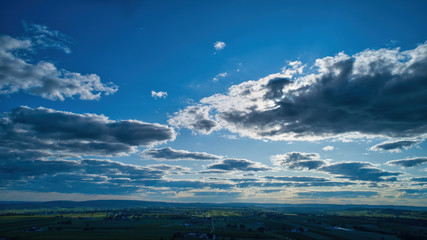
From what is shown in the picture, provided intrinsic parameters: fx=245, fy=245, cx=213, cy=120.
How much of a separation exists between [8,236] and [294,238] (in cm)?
18316

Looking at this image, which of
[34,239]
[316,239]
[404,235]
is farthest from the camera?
[404,235]

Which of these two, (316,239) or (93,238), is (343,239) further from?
(93,238)

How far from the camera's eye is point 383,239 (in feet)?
511

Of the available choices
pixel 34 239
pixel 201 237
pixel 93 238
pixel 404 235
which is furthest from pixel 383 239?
pixel 34 239

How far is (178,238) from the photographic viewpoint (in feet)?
506

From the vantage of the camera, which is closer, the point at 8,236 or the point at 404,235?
the point at 8,236

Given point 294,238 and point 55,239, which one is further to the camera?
point 294,238

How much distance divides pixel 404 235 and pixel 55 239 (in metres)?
225

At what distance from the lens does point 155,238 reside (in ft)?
499

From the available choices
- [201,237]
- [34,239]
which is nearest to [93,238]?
[34,239]

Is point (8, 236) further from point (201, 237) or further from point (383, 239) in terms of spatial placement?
point (383, 239)

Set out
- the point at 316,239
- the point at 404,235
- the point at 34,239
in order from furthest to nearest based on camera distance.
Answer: the point at 404,235 < the point at 316,239 < the point at 34,239

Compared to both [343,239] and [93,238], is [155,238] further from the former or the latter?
[343,239]

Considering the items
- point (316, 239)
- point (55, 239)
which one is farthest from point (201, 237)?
point (55, 239)
